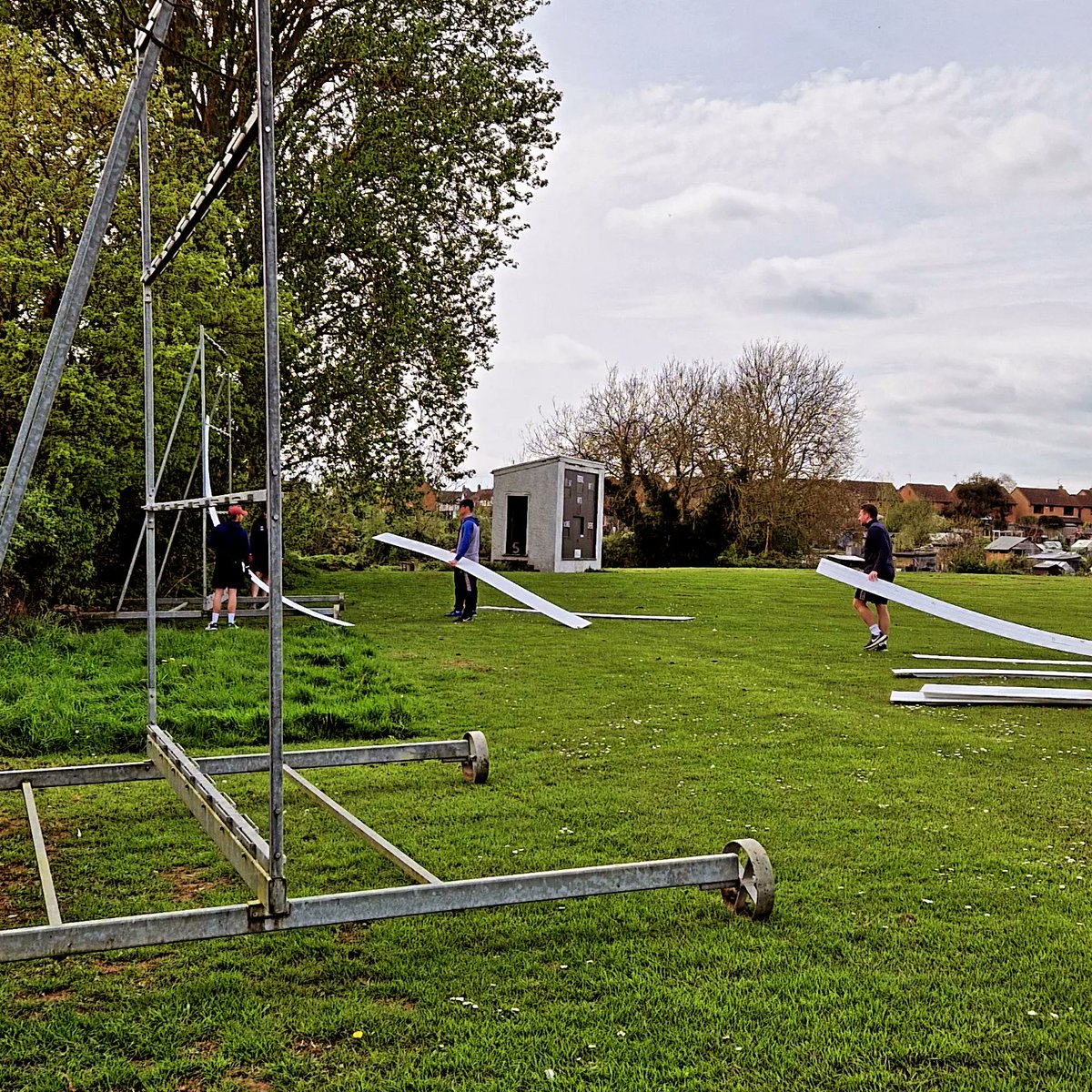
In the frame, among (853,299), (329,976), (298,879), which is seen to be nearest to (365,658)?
(298,879)

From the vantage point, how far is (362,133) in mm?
21188

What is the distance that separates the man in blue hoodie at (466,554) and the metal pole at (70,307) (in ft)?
38.6

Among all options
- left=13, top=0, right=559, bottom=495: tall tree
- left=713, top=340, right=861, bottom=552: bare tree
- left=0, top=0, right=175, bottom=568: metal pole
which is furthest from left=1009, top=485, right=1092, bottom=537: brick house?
left=0, top=0, right=175, bottom=568: metal pole

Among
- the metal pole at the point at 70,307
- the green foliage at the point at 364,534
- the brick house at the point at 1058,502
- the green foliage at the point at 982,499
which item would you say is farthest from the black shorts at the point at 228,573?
the brick house at the point at 1058,502

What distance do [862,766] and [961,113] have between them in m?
16.9

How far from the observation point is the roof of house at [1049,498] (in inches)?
4481

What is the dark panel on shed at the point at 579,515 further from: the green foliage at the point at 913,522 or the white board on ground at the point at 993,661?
the green foliage at the point at 913,522

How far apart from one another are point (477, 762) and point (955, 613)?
5468 mm

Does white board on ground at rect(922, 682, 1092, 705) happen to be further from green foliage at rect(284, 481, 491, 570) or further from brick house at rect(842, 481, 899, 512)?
brick house at rect(842, 481, 899, 512)

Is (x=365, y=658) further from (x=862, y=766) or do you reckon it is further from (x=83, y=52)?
(x=83, y=52)

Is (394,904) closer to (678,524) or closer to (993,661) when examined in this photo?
(993,661)

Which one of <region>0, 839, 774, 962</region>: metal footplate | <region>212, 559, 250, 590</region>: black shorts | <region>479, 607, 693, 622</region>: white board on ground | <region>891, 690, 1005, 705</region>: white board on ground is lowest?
<region>891, 690, 1005, 705</region>: white board on ground

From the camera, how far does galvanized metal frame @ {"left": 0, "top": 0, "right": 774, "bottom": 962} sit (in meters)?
3.28

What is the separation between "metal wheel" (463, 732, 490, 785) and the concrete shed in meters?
23.0
